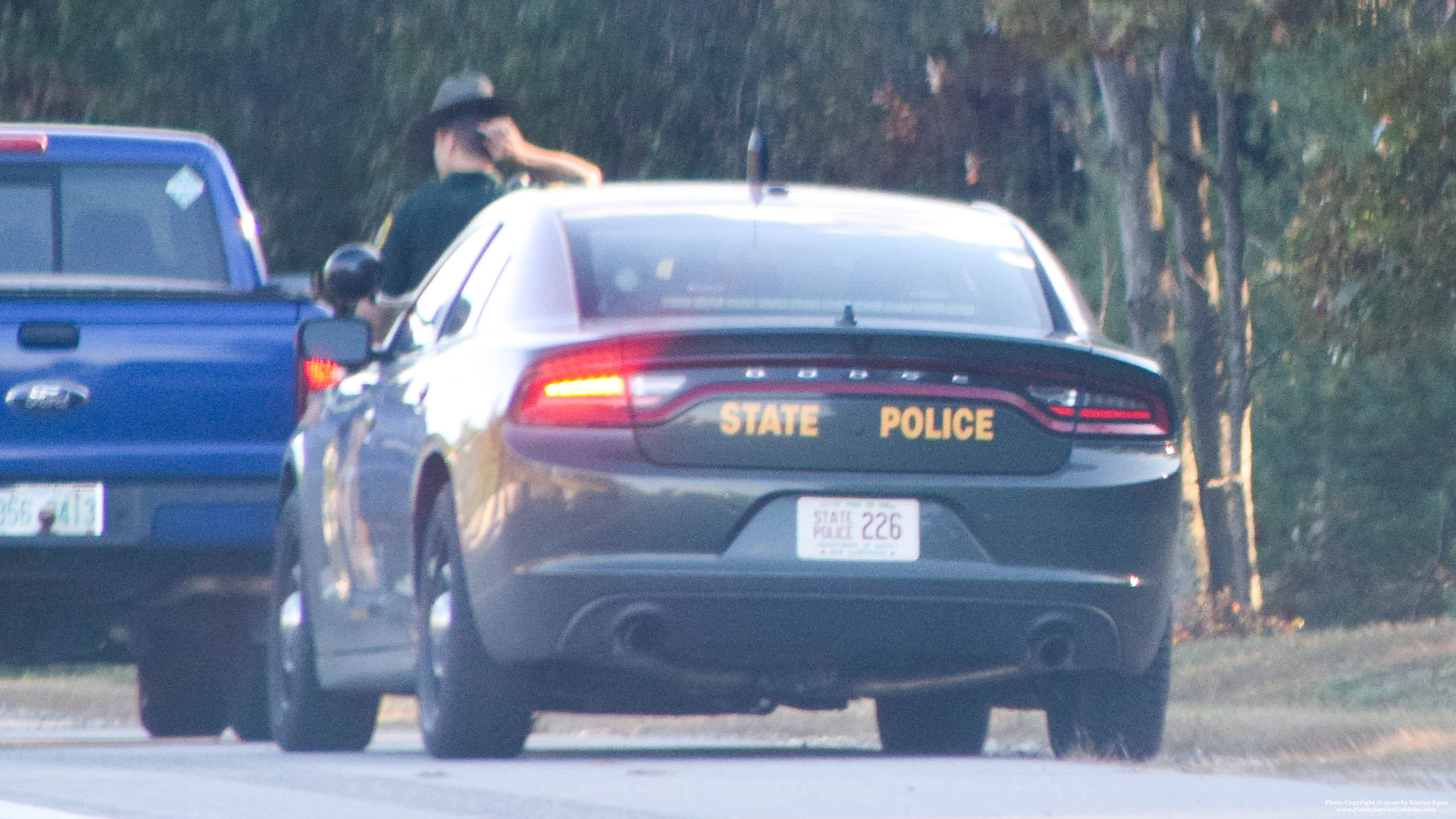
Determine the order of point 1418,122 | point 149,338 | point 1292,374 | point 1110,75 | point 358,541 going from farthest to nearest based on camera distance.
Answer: point 1292,374, point 1110,75, point 1418,122, point 149,338, point 358,541

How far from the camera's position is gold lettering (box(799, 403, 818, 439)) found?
7637mm

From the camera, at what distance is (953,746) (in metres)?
9.52

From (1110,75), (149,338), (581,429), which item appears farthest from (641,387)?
(1110,75)

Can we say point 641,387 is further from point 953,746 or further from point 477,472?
point 953,746

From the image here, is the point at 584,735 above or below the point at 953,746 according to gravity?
below

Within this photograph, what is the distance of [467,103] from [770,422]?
444 cm

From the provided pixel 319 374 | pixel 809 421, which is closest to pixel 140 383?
pixel 319 374

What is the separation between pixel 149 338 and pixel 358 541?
1132 mm

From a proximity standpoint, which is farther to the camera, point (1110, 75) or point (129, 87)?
point (129, 87)

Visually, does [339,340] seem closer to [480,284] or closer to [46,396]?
[480,284]

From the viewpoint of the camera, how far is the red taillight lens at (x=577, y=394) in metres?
7.64

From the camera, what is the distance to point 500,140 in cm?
1190

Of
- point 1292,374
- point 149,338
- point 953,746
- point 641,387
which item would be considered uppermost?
point 641,387

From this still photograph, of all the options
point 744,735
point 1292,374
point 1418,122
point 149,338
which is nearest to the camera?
point 149,338
